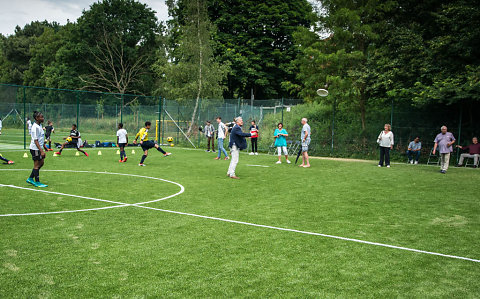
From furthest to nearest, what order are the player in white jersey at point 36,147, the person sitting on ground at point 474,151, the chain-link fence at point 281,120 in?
the chain-link fence at point 281,120 < the person sitting on ground at point 474,151 < the player in white jersey at point 36,147

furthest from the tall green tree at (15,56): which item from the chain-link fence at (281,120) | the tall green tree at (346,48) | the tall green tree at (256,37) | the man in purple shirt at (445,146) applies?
the man in purple shirt at (445,146)

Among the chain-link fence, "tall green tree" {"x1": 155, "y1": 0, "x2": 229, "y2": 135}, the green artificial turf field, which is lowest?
the green artificial turf field

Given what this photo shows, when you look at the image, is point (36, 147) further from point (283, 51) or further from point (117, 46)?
point (117, 46)

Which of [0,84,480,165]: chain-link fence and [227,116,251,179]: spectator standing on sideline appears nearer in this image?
[227,116,251,179]: spectator standing on sideline

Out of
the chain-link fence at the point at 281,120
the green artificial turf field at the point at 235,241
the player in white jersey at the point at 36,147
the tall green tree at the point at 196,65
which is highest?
the tall green tree at the point at 196,65

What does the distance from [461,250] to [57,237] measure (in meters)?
6.19

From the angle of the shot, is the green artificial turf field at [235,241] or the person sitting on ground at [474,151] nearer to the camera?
the green artificial turf field at [235,241]

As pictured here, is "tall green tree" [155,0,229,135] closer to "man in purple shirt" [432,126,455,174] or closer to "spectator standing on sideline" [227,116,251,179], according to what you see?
"spectator standing on sideline" [227,116,251,179]

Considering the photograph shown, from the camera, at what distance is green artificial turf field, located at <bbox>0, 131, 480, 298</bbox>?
420 centimetres

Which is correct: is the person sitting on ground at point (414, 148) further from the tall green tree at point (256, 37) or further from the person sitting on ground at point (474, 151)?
the tall green tree at point (256, 37)

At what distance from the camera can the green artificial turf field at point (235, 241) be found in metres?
4.20

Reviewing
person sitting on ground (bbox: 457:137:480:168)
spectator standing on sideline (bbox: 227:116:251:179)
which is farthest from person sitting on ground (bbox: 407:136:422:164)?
spectator standing on sideline (bbox: 227:116:251:179)

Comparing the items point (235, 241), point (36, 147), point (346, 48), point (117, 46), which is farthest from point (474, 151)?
point (117, 46)

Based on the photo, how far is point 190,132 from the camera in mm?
29047
